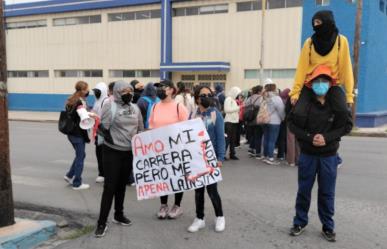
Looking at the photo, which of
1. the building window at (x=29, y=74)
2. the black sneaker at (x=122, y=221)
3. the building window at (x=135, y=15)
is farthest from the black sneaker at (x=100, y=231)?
the building window at (x=29, y=74)

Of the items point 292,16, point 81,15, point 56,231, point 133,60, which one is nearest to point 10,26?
point 81,15

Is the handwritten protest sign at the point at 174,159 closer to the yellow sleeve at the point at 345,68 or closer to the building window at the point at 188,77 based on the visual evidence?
the yellow sleeve at the point at 345,68

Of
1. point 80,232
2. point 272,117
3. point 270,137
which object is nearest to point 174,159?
point 80,232

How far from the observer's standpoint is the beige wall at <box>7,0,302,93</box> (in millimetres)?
22266

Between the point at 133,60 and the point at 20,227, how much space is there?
77.4ft

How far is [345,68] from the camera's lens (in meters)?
4.44

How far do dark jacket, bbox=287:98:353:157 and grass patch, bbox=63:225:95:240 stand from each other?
2.79 metres

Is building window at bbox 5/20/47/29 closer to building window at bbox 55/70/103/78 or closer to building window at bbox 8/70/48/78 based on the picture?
building window at bbox 8/70/48/78

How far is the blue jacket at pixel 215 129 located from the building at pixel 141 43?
1795 cm

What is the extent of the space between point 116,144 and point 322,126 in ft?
7.90

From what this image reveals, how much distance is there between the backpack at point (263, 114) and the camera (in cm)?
894

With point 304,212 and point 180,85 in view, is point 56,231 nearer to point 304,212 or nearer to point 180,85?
point 304,212

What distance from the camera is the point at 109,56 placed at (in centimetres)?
2822

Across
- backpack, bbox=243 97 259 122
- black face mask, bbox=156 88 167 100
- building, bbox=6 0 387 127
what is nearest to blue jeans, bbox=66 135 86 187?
black face mask, bbox=156 88 167 100
